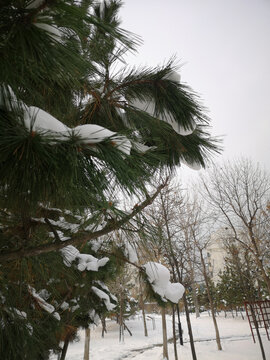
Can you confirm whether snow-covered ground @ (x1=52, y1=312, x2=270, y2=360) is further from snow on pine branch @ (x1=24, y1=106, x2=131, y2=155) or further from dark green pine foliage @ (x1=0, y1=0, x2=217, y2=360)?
snow on pine branch @ (x1=24, y1=106, x2=131, y2=155)

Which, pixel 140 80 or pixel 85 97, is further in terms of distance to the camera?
pixel 85 97

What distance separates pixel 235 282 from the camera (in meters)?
15.6

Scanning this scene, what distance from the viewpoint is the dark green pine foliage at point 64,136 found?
0.73 metres

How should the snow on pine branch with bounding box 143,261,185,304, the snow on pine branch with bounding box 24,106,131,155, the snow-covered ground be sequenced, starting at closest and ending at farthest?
the snow on pine branch with bounding box 24,106,131,155 < the snow on pine branch with bounding box 143,261,185,304 < the snow-covered ground

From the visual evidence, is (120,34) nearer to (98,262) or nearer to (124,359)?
(98,262)

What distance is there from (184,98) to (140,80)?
1.15 feet

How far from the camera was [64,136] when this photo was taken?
69 cm

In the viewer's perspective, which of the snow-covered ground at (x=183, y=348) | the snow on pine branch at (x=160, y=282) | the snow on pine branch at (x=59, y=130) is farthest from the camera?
→ the snow-covered ground at (x=183, y=348)

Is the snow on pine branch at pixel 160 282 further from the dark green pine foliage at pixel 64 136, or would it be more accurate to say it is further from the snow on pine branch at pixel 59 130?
the snow on pine branch at pixel 59 130

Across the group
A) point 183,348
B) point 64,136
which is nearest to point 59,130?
point 64,136

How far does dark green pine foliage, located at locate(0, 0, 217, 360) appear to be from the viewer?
0.73 meters

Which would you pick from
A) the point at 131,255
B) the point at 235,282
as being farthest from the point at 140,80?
the point at 235,282

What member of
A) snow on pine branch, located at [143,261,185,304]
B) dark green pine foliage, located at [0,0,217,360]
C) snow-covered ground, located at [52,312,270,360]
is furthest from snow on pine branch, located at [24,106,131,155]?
snow-covered ground, located at [52,312,270,360]

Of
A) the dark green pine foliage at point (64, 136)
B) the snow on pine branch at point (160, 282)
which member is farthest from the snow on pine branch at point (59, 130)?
the snow on pine branch at point (160, 282)
